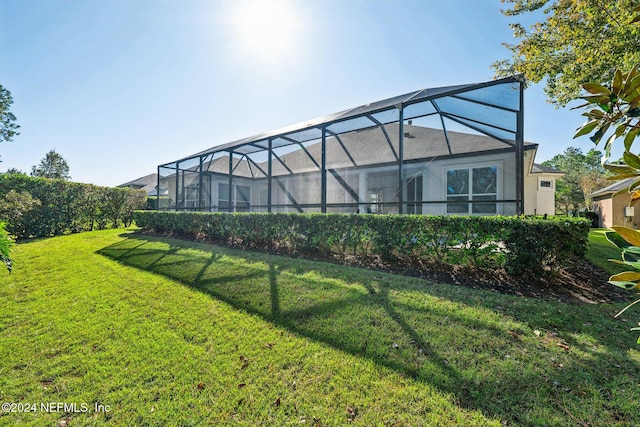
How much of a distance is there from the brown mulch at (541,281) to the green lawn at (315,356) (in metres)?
0.33

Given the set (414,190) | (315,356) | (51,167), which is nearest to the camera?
(315,356)

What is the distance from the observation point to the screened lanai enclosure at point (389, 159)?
22.2 ft

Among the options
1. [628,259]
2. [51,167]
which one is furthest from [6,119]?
[628,259]

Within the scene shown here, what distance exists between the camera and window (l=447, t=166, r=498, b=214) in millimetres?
8391

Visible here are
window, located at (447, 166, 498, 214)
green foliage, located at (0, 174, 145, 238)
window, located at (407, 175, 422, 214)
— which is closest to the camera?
window, located at (447, 166, 498, 214)

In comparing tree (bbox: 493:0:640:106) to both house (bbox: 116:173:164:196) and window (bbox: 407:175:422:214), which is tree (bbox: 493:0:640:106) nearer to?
window (bbox: 407:175:422:214)

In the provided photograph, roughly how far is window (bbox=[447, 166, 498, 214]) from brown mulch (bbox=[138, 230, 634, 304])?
149 inches

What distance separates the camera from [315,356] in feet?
7.94

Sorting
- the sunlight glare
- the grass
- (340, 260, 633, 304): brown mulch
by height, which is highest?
the sunlight glare

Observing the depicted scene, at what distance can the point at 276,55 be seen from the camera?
7406 mm

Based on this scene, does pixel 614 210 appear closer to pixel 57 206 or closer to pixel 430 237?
pixel 430 237

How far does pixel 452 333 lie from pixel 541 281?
7.45 ft

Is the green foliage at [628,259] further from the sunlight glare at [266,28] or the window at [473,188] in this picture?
the window at [473,188]

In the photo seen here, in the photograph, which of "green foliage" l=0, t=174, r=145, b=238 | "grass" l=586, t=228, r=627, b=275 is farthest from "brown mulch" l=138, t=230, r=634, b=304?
"green foliage" l=0, t=174, r=145, b=238
